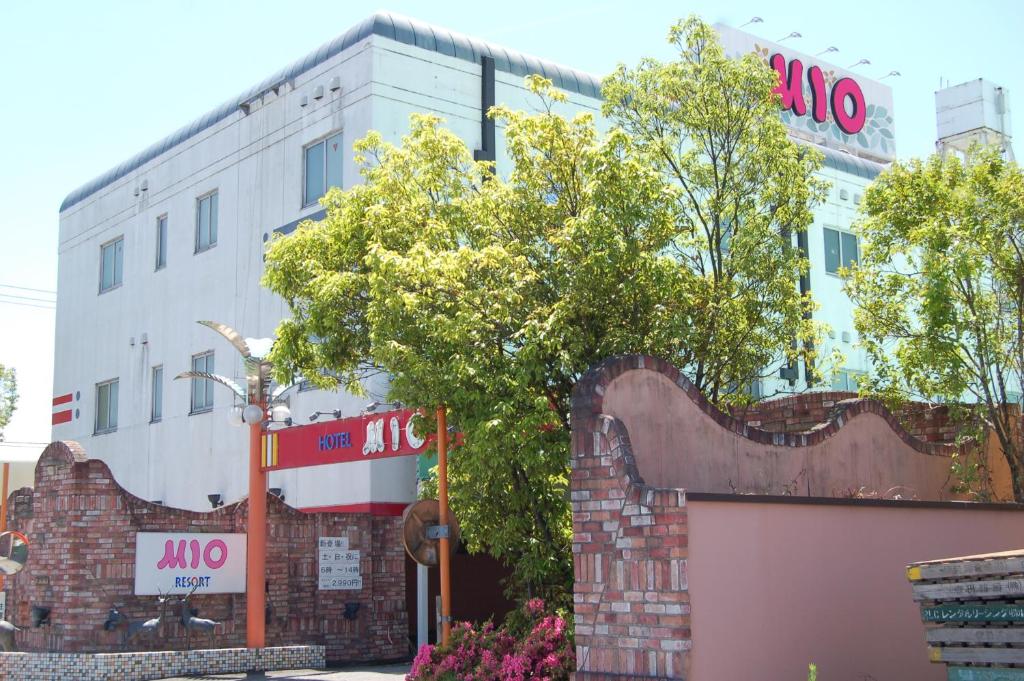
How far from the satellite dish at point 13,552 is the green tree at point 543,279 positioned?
6.95 metres

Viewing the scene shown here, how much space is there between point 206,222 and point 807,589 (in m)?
20.7

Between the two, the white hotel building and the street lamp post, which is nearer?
the street lamp post

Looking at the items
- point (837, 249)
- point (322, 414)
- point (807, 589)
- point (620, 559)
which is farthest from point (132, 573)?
point (837, 249)

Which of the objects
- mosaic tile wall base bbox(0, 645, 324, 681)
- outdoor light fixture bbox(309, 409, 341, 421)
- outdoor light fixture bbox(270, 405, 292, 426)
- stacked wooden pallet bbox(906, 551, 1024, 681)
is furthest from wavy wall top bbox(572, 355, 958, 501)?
outdoor light fixture bbox(309, 409, 341, 421)

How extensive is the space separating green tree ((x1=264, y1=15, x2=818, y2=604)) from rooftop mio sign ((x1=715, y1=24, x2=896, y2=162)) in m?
16.0

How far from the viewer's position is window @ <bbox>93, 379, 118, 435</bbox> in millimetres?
31516

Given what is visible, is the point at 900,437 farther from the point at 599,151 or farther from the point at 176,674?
the point at 176,674

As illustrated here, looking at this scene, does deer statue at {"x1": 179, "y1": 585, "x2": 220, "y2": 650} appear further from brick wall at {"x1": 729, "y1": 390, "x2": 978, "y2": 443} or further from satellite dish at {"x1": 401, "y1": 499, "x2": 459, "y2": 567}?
brick wall at {"x1": 729, "y1": 390, "x2": 978, "y2": 443}

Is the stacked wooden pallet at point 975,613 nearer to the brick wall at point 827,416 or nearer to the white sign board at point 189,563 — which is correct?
the brick wall at point 827,416

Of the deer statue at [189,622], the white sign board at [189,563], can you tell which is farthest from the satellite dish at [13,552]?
the deer statue at [189,622]

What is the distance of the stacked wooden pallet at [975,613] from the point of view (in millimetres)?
9312

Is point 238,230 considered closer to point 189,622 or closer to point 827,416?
point 189,622

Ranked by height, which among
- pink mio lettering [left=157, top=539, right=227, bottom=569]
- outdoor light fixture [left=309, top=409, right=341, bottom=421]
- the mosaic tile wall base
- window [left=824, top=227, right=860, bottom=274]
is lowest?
the mosaic tile wall base

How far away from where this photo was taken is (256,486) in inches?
745
